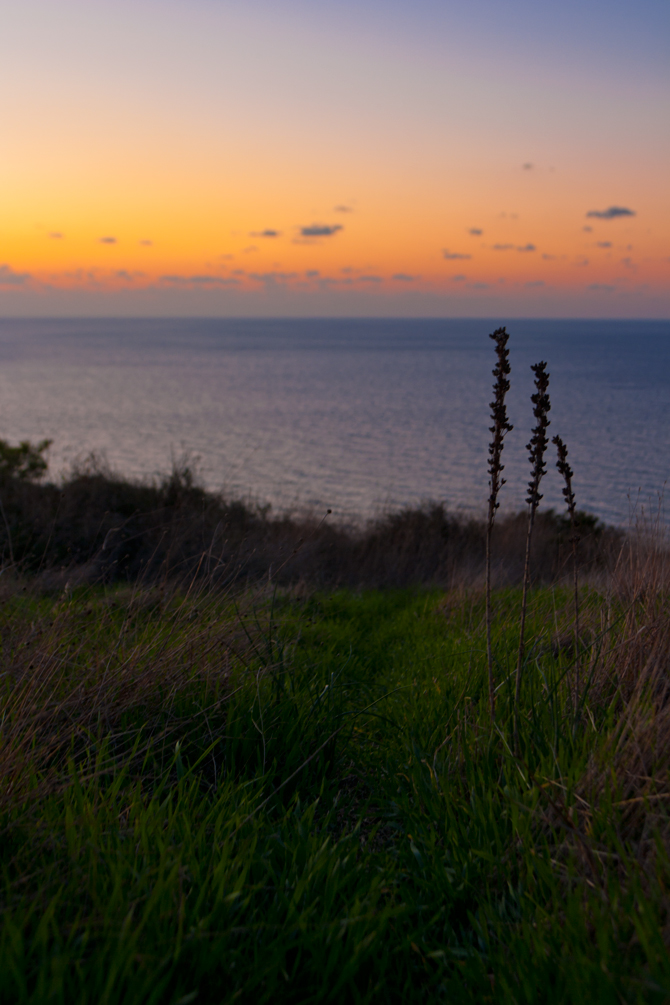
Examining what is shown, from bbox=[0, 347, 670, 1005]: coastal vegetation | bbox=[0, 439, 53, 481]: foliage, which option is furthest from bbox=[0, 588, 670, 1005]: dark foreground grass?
bbox=[0, 439, 53, 481]: foliage

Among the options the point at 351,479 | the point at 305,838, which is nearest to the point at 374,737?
the point at 305,838

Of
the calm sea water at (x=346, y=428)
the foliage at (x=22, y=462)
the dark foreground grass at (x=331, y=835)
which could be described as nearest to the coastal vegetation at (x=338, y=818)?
the dark foreground grass at (x=331, y=835)

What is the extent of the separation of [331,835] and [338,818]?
0.26m

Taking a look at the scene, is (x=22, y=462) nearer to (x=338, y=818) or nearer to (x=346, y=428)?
(x=338, y=818)

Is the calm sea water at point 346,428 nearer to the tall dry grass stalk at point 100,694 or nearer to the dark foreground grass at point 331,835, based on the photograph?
the dark foreground grass at point 331,835

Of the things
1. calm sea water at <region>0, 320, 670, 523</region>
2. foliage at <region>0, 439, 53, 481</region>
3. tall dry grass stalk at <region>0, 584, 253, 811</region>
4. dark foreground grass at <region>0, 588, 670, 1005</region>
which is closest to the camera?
dark foreground grass at <region>0, 588, 670, 1005</region>

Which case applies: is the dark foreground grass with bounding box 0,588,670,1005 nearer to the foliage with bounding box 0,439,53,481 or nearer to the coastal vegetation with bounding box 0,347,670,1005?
the coastal vegetation with bounding box 0,347,670,1005

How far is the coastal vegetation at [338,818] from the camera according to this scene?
1767 mm

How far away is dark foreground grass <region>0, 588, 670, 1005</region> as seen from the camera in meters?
1.75

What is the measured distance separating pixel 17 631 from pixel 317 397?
61.1 metres

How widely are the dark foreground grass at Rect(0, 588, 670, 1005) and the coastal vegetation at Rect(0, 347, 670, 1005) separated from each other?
1 cm

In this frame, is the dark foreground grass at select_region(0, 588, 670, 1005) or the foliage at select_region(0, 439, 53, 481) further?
the foliage at select_region(0, 439, 53, 481)

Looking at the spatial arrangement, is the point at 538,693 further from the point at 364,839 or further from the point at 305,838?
the point at 305,838

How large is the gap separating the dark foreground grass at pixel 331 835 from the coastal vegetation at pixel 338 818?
0.01 metres
